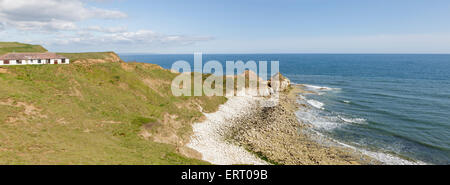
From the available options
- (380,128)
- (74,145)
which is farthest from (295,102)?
(74,145)

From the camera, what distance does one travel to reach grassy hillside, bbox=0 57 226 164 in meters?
22.4

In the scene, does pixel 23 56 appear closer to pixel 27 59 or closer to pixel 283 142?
pixel 27 59

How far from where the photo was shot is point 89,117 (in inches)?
1303

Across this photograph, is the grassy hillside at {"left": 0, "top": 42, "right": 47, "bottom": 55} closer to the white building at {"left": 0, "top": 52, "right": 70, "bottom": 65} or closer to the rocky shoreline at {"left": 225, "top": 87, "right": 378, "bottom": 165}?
the white building at {"left": 0, "top": 52, "right": 70, "bottom": 65}

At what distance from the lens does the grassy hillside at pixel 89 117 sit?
22.4 meters

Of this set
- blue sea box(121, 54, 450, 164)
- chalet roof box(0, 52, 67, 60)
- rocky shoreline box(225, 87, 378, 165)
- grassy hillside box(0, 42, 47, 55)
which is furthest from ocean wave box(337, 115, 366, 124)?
grassy hillside box(0, 42, 47, 55)

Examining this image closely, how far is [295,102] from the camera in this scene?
7006 centimetres

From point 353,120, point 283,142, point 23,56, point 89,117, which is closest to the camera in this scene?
point 89,117

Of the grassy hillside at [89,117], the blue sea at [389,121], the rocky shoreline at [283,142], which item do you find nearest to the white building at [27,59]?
the grassy hillside at [89,117]

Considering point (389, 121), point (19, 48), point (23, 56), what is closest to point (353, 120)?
point (389, 121)

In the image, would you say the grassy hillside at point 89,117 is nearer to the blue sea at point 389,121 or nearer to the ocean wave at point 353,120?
the blue sea at point 389,121
